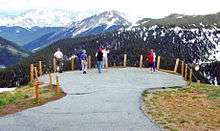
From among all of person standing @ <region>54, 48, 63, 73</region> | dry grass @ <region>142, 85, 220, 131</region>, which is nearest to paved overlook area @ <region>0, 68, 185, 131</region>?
dry grass @ <region>142, 85, 220, 131</region>

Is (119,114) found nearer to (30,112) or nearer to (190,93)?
(30,112)

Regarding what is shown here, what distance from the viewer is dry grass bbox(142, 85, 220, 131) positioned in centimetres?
2169

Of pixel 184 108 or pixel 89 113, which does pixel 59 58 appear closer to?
pixel 184 108

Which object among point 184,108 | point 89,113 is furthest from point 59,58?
point 89,113

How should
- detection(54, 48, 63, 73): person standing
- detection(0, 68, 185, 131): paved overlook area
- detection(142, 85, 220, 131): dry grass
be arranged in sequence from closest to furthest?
detection(0, 68, 185, 131): paved overlook area, detection(142, 85, 220, 131): dry grass, detection(54, 48, 63, 73): person standing

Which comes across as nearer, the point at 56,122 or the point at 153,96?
the point at 56,122

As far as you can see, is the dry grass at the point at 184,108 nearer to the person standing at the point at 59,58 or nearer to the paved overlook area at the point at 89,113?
the paved overlook area at the point at 89,113

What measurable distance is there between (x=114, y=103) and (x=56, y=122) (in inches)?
225

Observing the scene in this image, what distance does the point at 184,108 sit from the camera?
26094 millimetres

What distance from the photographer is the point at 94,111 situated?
24375 millimetres

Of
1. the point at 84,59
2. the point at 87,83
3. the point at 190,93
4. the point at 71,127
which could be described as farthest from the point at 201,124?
the point at 84,59

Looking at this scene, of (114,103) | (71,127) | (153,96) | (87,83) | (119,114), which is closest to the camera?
(71,127)

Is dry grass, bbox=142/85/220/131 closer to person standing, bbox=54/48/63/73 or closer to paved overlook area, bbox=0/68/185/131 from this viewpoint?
paved overlook area, bbox=0/68/185/131

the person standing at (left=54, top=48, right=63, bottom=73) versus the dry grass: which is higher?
the person standing at (left=54, top=48, right=63, bottom=73)
